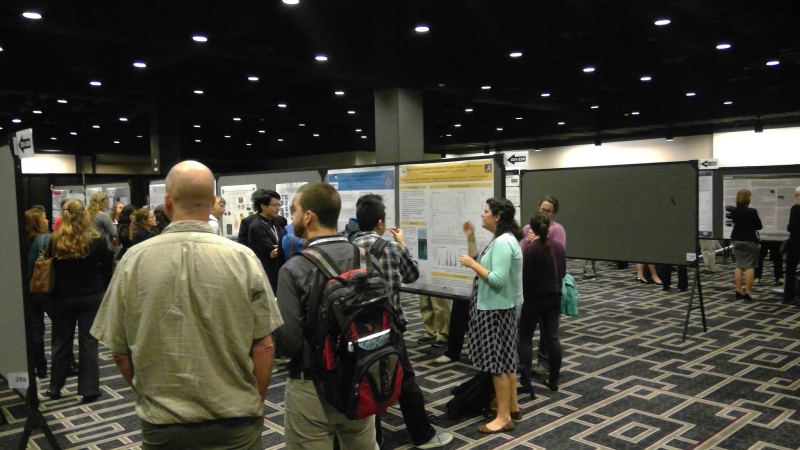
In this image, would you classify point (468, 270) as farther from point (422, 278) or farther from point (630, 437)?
point (630, 437)

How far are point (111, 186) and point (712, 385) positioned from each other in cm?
923

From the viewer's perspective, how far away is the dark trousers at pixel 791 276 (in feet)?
25.2

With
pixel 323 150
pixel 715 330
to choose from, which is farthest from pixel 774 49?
pixel 323 150

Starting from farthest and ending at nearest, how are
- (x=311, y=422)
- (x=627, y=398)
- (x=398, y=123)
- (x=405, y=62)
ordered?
(x=398, y=123), (x=405, y=62), (x=627, y=398), (x=311, y=422)

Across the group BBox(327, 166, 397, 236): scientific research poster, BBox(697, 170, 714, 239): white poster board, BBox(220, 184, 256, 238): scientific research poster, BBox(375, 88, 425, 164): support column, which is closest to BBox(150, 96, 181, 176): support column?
BBox(375, 88, 425, 164): support column

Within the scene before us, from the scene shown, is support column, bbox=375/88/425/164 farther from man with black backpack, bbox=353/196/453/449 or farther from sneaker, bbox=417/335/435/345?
man with black backpack, bbox=353/196/453/449

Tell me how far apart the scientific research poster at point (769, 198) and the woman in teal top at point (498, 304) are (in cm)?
693

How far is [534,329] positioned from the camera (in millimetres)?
4363

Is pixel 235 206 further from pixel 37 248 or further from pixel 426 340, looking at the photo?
pixel 426 340

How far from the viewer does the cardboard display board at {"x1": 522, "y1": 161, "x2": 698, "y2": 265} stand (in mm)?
5910

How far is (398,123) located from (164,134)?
7.17 m

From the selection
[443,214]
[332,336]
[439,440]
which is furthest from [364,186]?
[332,336]

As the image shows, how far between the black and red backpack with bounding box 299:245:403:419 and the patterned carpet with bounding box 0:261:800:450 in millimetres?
1682

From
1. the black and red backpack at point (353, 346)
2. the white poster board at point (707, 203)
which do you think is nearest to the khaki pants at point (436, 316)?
the black and red backpack at point (353, 346)
